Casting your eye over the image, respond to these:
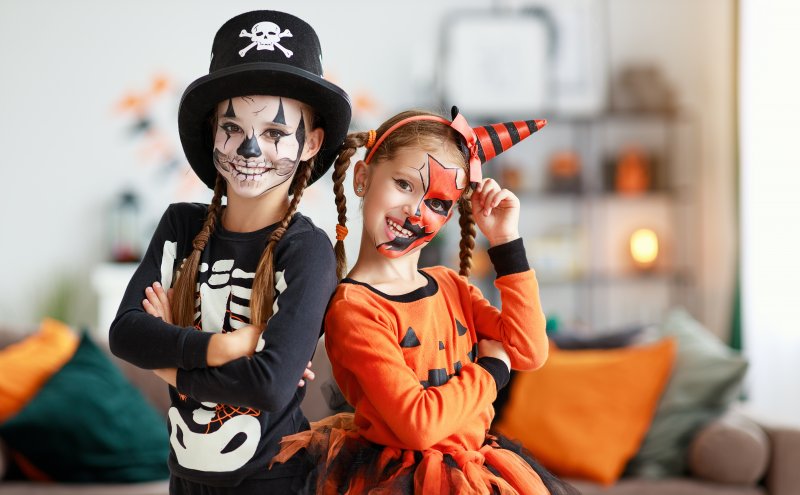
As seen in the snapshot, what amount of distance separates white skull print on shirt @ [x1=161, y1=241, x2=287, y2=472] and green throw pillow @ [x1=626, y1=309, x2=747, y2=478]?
78.8 inches

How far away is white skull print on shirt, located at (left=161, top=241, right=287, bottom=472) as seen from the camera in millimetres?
1303

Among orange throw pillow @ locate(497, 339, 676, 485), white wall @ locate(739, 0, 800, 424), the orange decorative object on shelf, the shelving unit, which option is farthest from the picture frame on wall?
orange throw pillow @ locate(497, 339, 676, 485)

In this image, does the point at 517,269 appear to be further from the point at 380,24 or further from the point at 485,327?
the point at 380,24

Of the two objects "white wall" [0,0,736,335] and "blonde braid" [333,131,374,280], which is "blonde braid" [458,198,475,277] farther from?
"white wall" [0,0,736,335]

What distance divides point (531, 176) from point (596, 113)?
60 centimetres

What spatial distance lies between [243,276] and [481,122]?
438 centimetres

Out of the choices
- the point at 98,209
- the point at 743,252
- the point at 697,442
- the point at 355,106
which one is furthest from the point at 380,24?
the point at 697,442

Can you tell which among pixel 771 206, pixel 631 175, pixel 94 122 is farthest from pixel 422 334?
pixel 94 122

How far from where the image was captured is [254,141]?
129cm

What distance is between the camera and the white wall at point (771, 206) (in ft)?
14.3

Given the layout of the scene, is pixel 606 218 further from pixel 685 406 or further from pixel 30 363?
pixel 30 363

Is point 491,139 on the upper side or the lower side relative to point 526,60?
lower

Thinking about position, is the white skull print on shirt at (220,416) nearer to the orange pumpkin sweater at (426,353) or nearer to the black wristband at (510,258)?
the orange pumpkin sweater at (426,353)

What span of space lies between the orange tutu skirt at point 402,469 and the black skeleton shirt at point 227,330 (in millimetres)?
45
